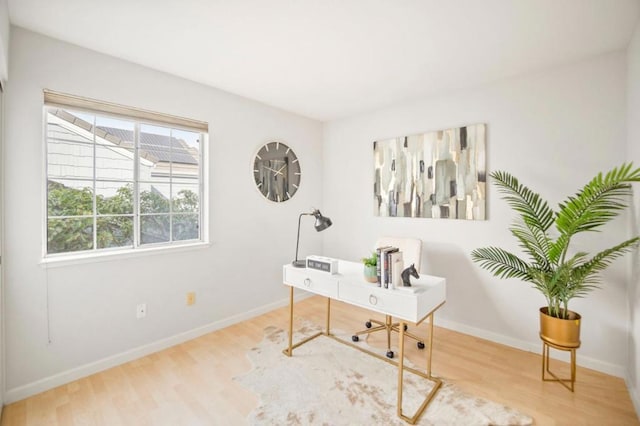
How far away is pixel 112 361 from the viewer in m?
2.38

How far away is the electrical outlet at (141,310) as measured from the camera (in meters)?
2.53

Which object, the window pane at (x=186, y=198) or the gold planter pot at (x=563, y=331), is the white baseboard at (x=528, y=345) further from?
the window pane at (x=186, y=198)

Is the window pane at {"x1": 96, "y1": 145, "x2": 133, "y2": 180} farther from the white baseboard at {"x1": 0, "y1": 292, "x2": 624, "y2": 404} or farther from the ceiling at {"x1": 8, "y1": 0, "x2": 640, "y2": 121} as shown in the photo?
Result: the white baseboard at {"x1": 0, "y1": 292, "x2": 624, "y2": 404}

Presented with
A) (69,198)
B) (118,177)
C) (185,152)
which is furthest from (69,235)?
(185,152)

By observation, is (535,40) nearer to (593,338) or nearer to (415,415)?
(593,338)

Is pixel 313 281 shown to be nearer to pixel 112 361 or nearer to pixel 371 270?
pixel 371 270

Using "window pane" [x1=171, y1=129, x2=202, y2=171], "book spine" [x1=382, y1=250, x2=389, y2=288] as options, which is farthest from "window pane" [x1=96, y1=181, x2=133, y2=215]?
"book spine" [x1=382, y1=250, x2=389, y2=288]

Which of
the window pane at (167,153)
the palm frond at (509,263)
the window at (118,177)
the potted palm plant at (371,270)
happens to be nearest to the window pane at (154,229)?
the window at (118,177)

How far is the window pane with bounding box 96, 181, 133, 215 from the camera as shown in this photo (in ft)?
7.84

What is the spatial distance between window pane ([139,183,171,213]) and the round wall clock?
956 millimetres

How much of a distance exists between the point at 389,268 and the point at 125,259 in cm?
210

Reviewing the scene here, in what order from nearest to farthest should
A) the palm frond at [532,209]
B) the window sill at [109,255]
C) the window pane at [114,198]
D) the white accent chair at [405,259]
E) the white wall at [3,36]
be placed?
1. the white wall at [3,36]
2. the window sill at [109,255]
3. the palm frond at [532,209]
4. the window pane at [114,198]
5. the white accent chair at [405,259]

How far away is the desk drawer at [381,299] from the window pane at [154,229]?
5.73ft

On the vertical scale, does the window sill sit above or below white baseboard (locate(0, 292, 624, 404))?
above
